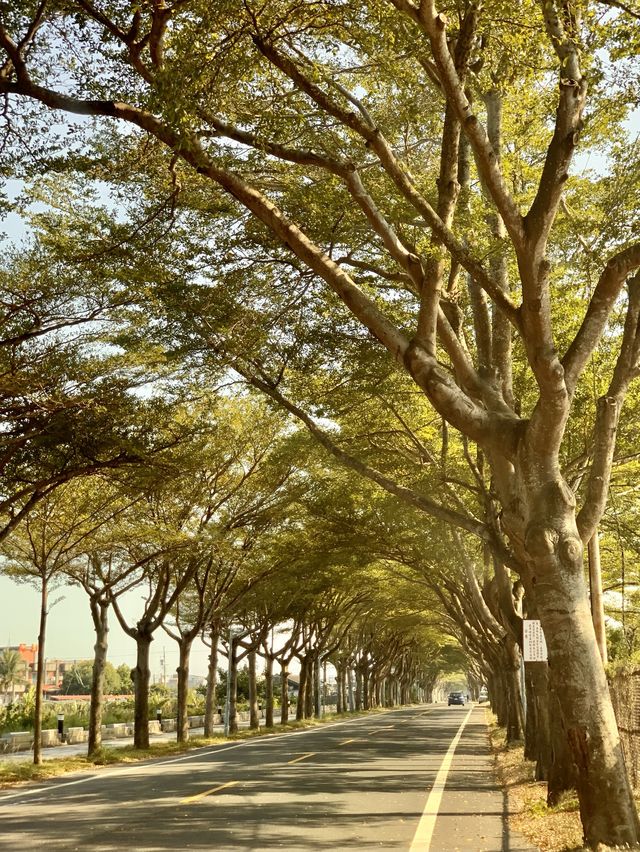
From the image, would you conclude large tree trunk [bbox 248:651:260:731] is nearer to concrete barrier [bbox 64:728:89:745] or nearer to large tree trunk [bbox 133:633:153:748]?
concrete barrier [bbox 64:728:89:745]

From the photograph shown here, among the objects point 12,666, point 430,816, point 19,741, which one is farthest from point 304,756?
point 12,666

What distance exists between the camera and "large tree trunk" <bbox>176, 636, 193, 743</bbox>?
28.9 metres

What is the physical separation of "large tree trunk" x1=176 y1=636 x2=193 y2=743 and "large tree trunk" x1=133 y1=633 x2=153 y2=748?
2.87 metres

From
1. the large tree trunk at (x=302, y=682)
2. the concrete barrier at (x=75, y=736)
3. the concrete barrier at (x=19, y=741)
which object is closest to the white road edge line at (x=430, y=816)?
the concrete barrier at (x=19, y=741)

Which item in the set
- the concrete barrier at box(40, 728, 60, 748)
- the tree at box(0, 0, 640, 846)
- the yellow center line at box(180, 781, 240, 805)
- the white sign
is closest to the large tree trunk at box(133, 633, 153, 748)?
the concrete barrier at box(40, 728, 60, 748)

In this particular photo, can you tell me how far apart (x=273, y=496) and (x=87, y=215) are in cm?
1577

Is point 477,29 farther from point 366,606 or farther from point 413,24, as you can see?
point 366,606

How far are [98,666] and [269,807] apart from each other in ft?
46.7

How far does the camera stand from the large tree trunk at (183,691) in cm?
2891

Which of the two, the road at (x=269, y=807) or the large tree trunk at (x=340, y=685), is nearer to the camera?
the road at (x=269, y=807)

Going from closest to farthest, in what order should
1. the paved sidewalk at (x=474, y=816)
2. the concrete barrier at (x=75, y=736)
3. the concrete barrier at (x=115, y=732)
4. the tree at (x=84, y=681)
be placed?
1. the paved sidewalk at (x=474, y=816)
2. the concrete barrier at (x=75, y=736)
3. the concrete barrier at (x=115, y=732)
4. the tree at (x=84, y=681)

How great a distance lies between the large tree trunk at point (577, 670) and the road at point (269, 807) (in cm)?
142

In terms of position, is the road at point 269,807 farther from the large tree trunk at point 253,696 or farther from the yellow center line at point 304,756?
the large tree trunk at point 253,696

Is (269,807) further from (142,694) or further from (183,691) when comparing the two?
(183,691)
